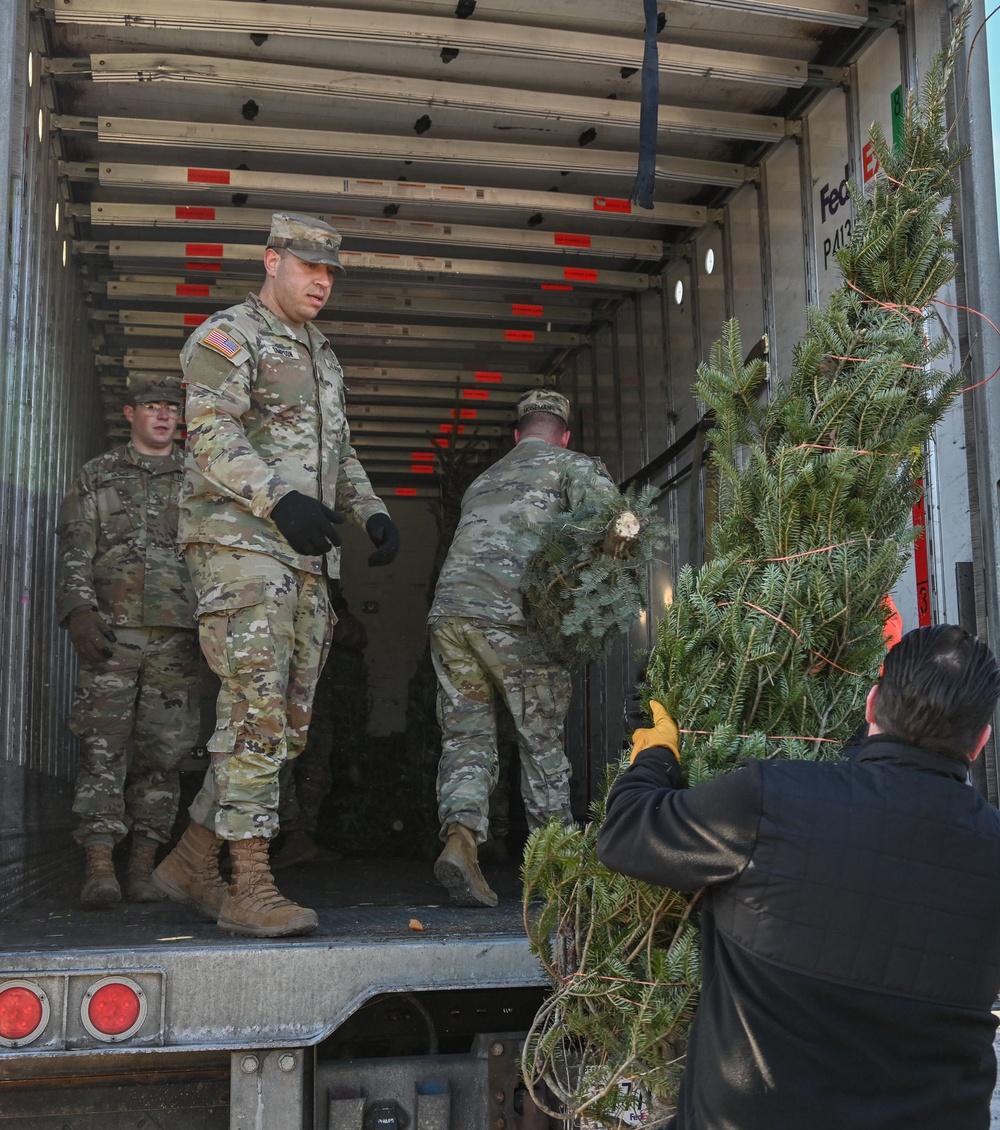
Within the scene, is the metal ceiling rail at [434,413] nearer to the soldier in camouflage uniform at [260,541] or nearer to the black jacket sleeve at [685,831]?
the soldier in camouflage uniform at [260,541]

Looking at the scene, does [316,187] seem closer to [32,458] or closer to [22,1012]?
[32,458]

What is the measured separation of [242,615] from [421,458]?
5361 mm

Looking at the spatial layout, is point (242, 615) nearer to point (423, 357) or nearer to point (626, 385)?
point (626, 385)

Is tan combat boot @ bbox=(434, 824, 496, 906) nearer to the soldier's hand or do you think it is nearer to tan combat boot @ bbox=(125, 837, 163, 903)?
tan combat boot @ bbox=(125, 837, 163, 903)

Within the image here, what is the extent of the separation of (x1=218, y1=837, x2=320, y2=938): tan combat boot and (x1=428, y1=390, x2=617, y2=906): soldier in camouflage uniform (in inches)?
→ 33.3

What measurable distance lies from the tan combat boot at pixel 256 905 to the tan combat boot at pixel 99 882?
2.33ft

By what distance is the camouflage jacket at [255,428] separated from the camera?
3.29m

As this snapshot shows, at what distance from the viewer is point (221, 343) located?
11.2ft

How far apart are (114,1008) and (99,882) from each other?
140 cm

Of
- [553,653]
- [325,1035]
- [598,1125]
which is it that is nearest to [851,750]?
[598,1125]

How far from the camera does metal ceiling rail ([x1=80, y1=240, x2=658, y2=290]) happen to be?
562 cm

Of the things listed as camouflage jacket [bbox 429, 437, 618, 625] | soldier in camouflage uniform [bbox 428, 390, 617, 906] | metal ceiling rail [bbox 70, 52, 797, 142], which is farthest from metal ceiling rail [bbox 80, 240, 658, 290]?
soldier in camouflage uniform [bbox 428, 390, 617, 906]

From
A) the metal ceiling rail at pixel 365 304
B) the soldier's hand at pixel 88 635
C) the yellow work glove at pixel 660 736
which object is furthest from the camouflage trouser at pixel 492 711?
the metal ceiling rail at pixel 365 304

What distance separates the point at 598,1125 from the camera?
2309mm
